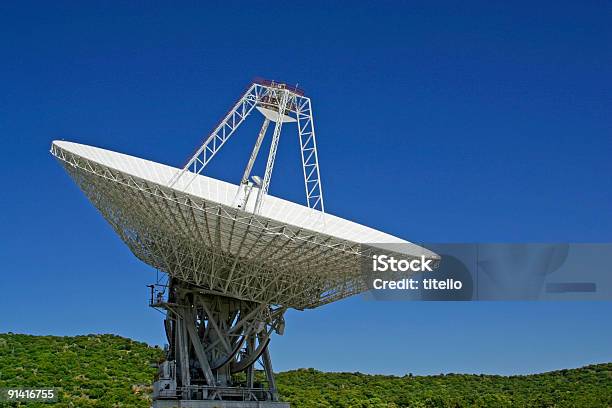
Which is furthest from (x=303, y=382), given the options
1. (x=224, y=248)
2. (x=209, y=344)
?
(x=224, y=248)

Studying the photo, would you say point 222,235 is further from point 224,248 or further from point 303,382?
point 303,382

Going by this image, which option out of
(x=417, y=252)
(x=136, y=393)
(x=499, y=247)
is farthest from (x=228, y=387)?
(x=136, y=393)

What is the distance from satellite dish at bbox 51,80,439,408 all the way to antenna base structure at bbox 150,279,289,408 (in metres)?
0.05

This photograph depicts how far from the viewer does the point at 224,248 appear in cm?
3697

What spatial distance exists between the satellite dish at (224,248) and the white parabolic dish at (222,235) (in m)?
0.05

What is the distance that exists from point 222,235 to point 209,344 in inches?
353

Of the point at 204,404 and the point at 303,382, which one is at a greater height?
the point at 303,382

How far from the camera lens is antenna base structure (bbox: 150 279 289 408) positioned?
41.5 m

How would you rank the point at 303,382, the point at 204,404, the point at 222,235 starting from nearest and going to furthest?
the point at 222,235, the point at 204,404, the point at 303,382

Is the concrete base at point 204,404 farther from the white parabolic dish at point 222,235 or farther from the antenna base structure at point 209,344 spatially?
the white parabolic dish at point 222,235

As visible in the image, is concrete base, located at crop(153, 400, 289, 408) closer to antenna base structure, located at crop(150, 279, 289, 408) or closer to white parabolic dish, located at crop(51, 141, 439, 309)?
A: antenna base structure, located at crop(150, 279, 289, 408)

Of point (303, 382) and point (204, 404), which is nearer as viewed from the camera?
point (204, 404)

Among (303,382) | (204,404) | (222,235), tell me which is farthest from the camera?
(303,382)

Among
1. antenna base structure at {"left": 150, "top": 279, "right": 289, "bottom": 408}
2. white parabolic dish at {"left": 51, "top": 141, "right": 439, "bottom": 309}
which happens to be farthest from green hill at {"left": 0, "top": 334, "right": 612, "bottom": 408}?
white parabolic dish at {"left": 51, "top": 141, "right": 439, "bottom": 309}
